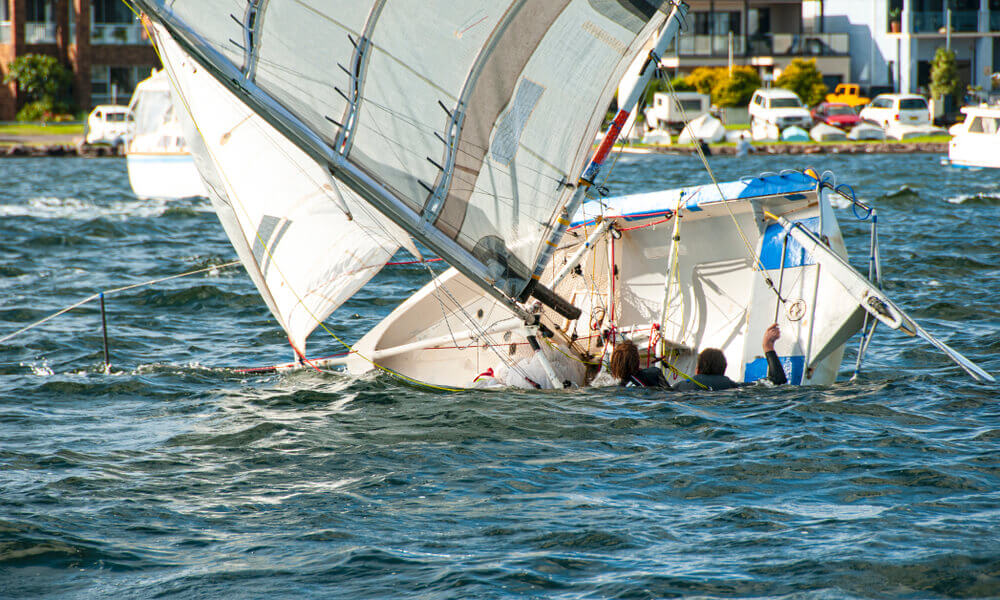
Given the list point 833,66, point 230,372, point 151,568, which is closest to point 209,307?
point 230,372

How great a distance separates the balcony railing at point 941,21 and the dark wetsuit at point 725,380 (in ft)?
160

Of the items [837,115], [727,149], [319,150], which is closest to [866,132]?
[837,115]

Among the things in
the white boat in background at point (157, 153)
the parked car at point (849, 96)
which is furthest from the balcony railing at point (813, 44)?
the white boat in background at point (157, 153)

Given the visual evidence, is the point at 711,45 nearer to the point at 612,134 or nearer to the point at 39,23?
the point at 39,23

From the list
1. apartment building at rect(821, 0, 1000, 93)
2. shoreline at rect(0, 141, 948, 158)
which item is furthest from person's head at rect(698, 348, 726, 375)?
apartment building at rect(821, 0, 1000, 93)

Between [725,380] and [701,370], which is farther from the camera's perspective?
[701,370]

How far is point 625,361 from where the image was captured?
970 cm

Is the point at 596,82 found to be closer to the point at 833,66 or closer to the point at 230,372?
the point at 230,372

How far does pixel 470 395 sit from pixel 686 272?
2.93m

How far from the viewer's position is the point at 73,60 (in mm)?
52312

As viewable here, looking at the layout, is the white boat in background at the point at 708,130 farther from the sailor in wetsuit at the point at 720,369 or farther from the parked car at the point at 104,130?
the sailor in wetsuit at the point at 720,369

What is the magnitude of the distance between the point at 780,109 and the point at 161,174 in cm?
2667

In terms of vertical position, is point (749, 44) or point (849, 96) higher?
point (749, 44)

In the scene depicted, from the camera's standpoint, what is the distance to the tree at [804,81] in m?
49.4
